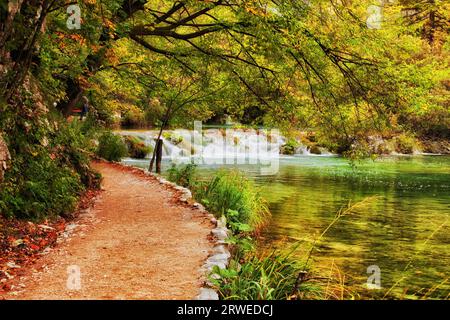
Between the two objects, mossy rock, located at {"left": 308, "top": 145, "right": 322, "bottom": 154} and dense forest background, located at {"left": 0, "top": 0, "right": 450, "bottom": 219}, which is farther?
mossy rock, located at {"left": 308, "top": 145, "right": 322, "bottom": 154}

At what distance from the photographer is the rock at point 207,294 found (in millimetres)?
4461

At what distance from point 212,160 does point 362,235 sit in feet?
49.4

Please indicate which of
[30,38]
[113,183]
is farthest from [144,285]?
[113,183]

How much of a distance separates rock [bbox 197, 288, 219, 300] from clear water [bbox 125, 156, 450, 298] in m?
1.72

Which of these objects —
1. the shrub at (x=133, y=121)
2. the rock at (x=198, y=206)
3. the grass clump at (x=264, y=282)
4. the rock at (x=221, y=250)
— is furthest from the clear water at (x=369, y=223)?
the shrub at (x=133, y=121)

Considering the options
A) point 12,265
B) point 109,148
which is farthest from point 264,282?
point 109,148

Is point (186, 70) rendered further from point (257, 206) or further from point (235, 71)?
point (257, 206)

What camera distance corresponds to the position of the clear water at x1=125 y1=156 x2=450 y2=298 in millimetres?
7855

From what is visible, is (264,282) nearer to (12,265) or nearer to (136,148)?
(12,265)

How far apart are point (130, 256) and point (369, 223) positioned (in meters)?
7.43

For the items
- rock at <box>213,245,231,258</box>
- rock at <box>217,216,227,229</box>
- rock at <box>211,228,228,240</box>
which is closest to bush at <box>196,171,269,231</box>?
rock at <box>217,216,227,229</box>

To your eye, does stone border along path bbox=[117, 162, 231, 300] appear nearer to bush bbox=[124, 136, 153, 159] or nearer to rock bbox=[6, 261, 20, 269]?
rock bbox=[6, 261, 20, 269]

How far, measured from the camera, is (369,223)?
11.6 meters
